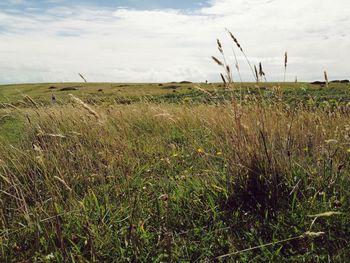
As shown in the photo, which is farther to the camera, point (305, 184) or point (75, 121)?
point (75, 121)

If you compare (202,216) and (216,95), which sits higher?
(216,95)

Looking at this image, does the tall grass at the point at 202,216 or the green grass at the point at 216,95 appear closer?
the tall grass at the point at 202,216

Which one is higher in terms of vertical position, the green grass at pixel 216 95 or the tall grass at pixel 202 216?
the green grass at pixel 216 95

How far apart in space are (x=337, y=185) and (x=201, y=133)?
10.5ft

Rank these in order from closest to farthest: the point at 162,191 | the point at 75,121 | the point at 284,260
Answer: the point at 284,260, the point at 162,191, the point at 75,121

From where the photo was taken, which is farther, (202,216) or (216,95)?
(216,95)

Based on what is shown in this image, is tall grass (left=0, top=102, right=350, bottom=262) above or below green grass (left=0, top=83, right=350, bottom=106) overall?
below

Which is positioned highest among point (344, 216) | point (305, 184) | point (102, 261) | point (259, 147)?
point (259, 147)

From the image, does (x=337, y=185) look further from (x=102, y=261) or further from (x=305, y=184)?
(x=102, y=261)

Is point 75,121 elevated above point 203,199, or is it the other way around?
point 75,121

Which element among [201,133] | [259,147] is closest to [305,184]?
[259,147]

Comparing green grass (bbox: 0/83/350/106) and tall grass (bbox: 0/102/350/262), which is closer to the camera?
tall grass (bbox: 0/102/350/262)

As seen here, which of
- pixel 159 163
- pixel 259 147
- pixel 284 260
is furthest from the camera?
pixel 159 163

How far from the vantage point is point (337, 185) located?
9.80 ft
